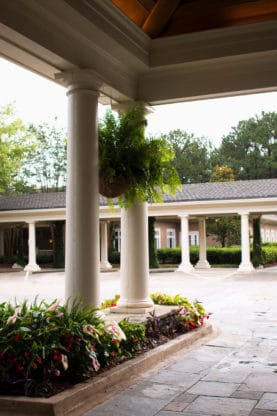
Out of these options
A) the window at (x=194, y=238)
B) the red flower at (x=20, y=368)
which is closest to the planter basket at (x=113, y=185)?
the red flower at (x=20, y=368)

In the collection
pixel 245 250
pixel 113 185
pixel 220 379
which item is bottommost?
pixel 220 379

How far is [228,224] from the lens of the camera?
3844 cm

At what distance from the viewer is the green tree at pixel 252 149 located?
59.2 meters

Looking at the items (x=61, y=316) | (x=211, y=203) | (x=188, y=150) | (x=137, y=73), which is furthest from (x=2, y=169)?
(x=188, y=150)

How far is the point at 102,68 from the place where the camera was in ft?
21.6

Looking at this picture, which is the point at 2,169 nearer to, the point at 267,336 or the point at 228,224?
the point at 228,224

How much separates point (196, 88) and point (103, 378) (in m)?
4.06

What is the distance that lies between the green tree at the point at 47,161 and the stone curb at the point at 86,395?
42.6 m

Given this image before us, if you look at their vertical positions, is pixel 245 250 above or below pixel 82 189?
below

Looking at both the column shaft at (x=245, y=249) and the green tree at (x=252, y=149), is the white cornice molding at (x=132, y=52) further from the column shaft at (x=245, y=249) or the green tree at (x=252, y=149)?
the green tree at (x=252, y=149)

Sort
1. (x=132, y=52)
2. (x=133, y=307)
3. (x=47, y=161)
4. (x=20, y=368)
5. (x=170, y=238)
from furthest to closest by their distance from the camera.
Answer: (x=47, y=161), (x=170, y=238), (x=133, y=307), (x=132, y=52), (x=20, y=368)

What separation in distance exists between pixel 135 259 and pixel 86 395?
332cm

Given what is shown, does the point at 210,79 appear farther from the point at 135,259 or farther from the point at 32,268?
Result: the point at 32,268

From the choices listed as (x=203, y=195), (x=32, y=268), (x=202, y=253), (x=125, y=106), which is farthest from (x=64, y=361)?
(x=32, y=268)
